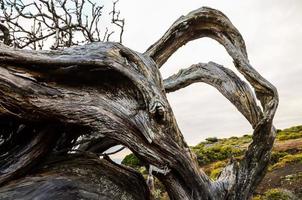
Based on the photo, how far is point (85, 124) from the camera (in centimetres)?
397

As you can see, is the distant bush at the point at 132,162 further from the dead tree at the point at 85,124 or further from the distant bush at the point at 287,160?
the dead tree at the point at 85,124

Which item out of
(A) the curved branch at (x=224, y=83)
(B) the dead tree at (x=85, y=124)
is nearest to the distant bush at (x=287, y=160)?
(A) the curved branch at (x=224, y=83)

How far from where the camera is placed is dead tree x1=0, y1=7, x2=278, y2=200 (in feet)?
12.6

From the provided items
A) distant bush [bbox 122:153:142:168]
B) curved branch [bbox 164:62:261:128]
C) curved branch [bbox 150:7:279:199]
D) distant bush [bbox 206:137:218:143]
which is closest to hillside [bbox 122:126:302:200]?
distant bush [bbox 122:153:142:168]

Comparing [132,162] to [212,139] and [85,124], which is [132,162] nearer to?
[85,124]

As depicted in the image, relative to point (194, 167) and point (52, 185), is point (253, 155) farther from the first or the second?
point (52, 185)

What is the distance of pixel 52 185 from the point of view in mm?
3990

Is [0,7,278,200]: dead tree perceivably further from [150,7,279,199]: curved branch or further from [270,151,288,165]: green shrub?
[270,151,288,165]: green shrub

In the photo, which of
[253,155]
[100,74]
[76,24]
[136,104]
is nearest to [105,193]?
[136,104]

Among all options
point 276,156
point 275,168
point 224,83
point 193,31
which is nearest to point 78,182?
point 224,83

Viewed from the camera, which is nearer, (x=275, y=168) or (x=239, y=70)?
(x=239, y=70)

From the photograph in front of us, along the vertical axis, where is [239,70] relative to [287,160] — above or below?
above

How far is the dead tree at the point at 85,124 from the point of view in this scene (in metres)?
3.83

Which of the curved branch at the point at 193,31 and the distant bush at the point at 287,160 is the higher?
the curved branch at the point at 193,31
